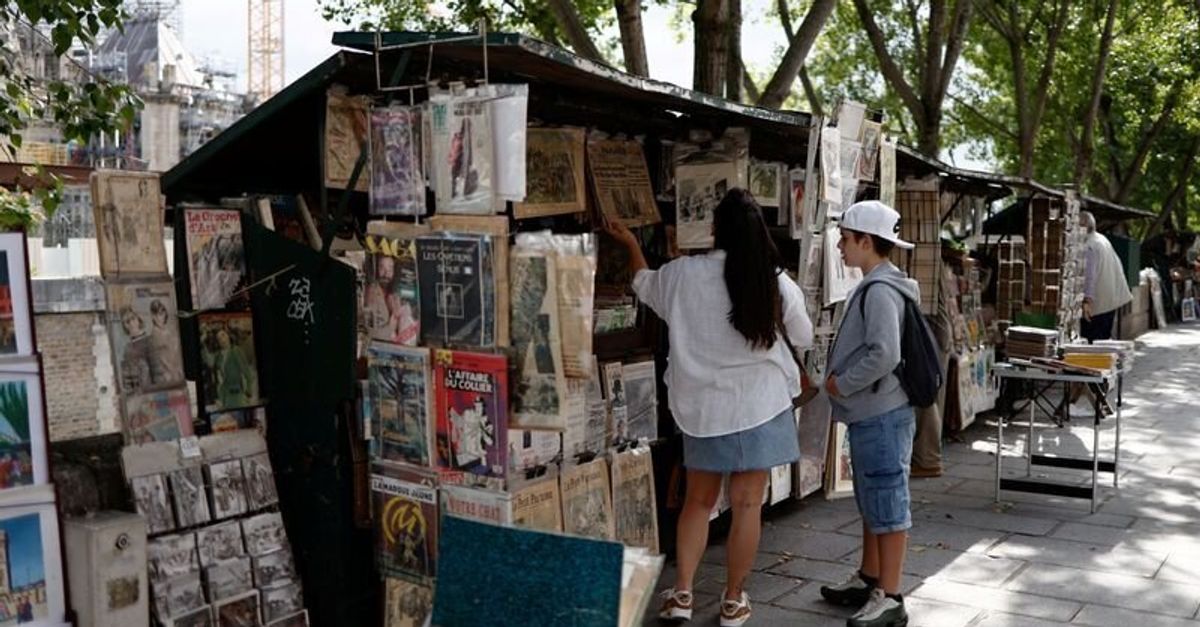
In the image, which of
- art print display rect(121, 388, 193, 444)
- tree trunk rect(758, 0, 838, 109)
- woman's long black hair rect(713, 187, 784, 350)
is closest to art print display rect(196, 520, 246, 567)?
art print display rect(121, 388, 193, 444)

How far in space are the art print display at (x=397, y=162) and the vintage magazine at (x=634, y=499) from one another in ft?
4.73

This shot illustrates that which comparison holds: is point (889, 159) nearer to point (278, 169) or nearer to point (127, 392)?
point (278, 169)

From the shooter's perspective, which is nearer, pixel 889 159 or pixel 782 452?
pixel 782 452

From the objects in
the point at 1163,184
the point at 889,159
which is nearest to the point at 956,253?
the point at 889,159

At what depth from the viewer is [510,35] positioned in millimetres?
3754

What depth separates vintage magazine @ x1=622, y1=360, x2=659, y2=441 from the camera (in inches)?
217

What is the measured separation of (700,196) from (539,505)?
7.19 ft

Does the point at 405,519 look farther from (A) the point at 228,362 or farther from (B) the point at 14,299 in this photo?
(B) the point at 14,299

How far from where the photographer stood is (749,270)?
14.7 feet

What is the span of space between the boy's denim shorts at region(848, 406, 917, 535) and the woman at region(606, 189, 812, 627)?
1.05 ft

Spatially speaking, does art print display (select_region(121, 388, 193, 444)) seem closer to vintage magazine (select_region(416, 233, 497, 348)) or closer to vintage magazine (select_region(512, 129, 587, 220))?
vintage magazine (select_region(416, 233, 497, 348))

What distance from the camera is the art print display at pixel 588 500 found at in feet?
14.6

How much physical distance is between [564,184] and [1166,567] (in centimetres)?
369

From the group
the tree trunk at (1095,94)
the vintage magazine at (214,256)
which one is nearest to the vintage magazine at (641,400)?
the vintage magazine at (214,256)
